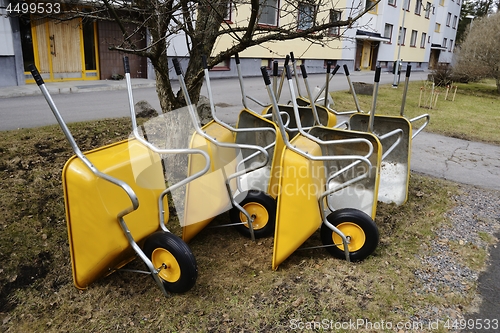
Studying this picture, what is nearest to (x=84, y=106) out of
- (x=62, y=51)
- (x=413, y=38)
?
(x=62, y=51)

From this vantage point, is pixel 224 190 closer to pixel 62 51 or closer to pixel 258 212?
pixel 258 212

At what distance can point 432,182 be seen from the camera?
15.9ft

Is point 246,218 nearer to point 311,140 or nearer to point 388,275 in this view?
point 311,140

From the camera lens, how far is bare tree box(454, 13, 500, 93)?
16.5m

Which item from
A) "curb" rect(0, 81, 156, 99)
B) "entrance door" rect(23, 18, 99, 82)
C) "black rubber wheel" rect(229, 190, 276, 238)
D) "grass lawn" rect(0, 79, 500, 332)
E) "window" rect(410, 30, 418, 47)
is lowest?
"grass lawn" rect(0, 79, 500, 332)

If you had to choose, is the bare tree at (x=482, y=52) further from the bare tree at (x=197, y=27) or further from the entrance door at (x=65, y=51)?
the entrance door at (x=65, y=51)

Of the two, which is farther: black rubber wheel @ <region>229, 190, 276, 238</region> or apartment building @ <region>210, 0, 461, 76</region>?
apartment building @ <region>210, 0, 461, 76</region>

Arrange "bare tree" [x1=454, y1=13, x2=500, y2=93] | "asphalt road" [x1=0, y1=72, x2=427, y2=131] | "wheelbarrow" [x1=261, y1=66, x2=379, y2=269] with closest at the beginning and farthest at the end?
1. "wheelbarrow" [x1=261, y1=66, x2=379, y2=269]
2. "asphalt road" [x1=0, y1=72, x2=427, y2=131]
3. "bare tree" [x1=454, y1=13, x2=500, y2=93]

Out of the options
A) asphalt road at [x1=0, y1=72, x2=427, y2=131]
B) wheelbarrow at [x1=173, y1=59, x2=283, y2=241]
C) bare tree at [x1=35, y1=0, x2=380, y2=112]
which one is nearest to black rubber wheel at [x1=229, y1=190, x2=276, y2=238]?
wheelbarrow at [x1=173, y1=59, x2=283, y2=241]

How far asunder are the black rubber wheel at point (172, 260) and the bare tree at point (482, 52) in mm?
18365

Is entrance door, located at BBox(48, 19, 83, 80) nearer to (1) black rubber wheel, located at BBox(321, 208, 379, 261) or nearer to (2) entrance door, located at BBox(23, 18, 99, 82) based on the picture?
(2) entrance door, located at BBox(23, 18, 99, 82)

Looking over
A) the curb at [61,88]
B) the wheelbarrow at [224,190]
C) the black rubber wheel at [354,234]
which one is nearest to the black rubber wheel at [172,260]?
the wheelbarrow at [224,190]

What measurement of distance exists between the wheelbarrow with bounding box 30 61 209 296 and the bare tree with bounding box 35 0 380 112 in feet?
3.54

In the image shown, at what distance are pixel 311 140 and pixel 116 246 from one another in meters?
1.61
